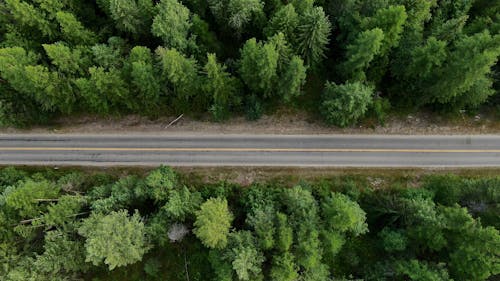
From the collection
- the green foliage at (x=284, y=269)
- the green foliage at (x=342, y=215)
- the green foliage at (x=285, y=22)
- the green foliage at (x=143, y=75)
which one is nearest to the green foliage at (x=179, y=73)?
the green foliage at (x=143, y=75)

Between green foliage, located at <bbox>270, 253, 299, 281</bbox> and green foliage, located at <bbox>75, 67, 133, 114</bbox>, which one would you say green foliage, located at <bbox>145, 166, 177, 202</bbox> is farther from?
green foliage, located at <bbox>270, 253, 299, 281</bbox>

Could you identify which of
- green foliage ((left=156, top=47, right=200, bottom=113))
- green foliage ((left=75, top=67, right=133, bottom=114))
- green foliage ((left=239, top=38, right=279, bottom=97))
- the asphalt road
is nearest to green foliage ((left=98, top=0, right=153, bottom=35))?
green foliage ((left=156, top=47, right=200, bottom=113))

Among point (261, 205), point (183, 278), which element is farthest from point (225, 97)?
point (183, 278)

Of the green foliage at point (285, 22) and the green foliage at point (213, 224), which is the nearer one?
the green foliage at point (213, 224)

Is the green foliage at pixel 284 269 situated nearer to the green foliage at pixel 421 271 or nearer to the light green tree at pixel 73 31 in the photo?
the green foliage at pixel 421 271

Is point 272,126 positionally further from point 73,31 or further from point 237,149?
point 73,31

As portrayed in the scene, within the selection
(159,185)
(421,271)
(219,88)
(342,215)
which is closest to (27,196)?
(159,185)

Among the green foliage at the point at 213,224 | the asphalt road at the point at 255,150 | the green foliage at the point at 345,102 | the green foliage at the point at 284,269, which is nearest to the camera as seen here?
the green foliage at the point at 284,269
